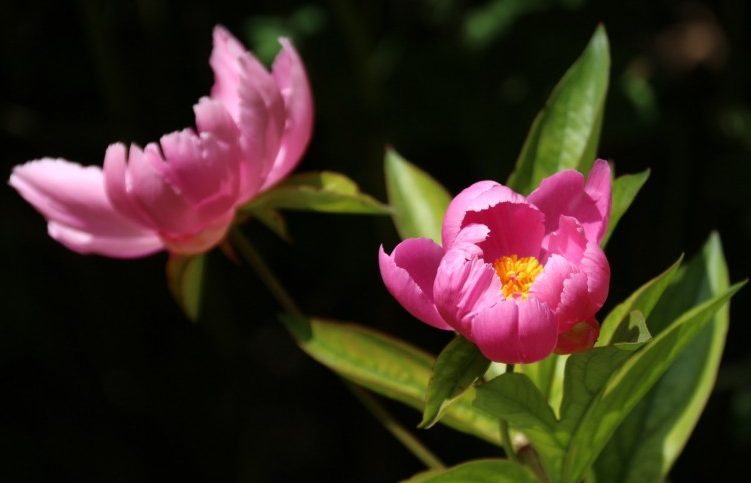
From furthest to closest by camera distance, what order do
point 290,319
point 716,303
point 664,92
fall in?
point 664,92
point 290,319
point 716,303

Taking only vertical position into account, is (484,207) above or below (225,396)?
above

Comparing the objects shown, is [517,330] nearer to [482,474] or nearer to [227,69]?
[482,474]

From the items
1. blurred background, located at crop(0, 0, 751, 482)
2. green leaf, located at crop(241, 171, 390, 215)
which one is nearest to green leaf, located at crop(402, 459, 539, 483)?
green leaf, located at crop(241, 171, 390, 215)

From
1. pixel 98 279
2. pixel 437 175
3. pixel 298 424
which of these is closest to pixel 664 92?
pixel 437 175

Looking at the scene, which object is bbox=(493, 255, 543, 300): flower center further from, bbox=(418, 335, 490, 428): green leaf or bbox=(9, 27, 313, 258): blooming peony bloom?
bbox=(9, 27, 313, 258): blooming peony bloom

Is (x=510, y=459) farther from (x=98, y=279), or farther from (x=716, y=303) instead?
(x=98, y=279)

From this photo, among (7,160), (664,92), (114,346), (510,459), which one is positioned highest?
(510,459)

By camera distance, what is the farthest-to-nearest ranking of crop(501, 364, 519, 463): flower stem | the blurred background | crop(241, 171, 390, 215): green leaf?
the blurred background → crop(241, 171, 390, 215): green leaf → crop(501, 364, 519, 463): flower stem
